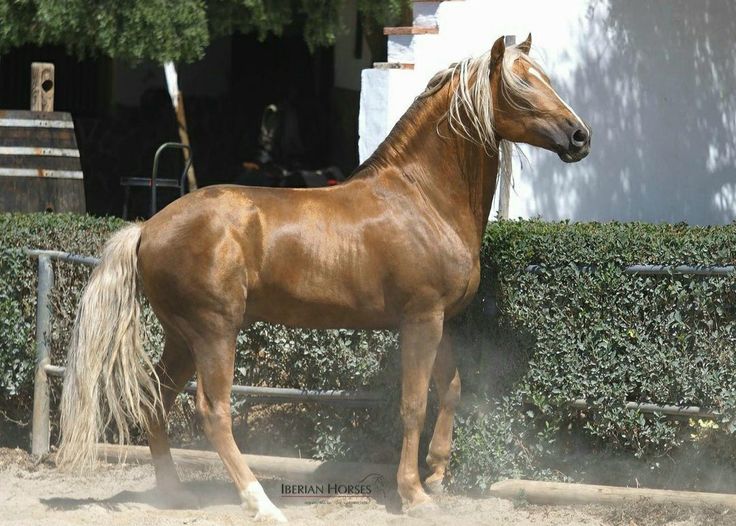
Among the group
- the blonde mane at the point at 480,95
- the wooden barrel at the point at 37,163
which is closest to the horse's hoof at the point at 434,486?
the blonde mane at the point at 480,95

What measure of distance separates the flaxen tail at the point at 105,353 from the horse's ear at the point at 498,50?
172 cm

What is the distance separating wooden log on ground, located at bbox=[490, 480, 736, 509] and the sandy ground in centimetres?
4

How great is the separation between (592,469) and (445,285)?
4.08 ft

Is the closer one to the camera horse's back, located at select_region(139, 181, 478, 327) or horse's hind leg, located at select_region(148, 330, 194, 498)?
horse's back, located at select_region(139, 181, 478, 327)

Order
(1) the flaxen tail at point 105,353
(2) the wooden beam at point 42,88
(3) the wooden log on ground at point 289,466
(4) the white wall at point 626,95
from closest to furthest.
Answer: (1) the flaxen tail at point 105,353, (3) the wooden log on ground at point 289,466, (4) the white wall at point 626,95, (2) the wooden beam at point 42,88

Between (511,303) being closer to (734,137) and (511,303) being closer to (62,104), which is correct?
(734,137)

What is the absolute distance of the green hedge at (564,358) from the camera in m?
5.04

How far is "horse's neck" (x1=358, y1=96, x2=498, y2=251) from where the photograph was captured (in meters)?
4.95

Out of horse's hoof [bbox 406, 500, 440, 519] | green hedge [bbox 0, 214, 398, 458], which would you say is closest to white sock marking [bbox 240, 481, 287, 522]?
horse's hoof [bbox 406, 500, 440, 519]

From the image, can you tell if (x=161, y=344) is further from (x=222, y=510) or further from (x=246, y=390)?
(x=222, y=510)

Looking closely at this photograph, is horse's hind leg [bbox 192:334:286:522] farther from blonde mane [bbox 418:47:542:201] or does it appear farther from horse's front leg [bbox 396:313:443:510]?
blonde mane [bbox 418:47:542:201]

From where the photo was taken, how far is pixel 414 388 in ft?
16.0

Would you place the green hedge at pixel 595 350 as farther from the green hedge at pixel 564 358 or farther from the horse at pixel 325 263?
the horse at pixel 325 263

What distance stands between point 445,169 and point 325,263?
694mm
